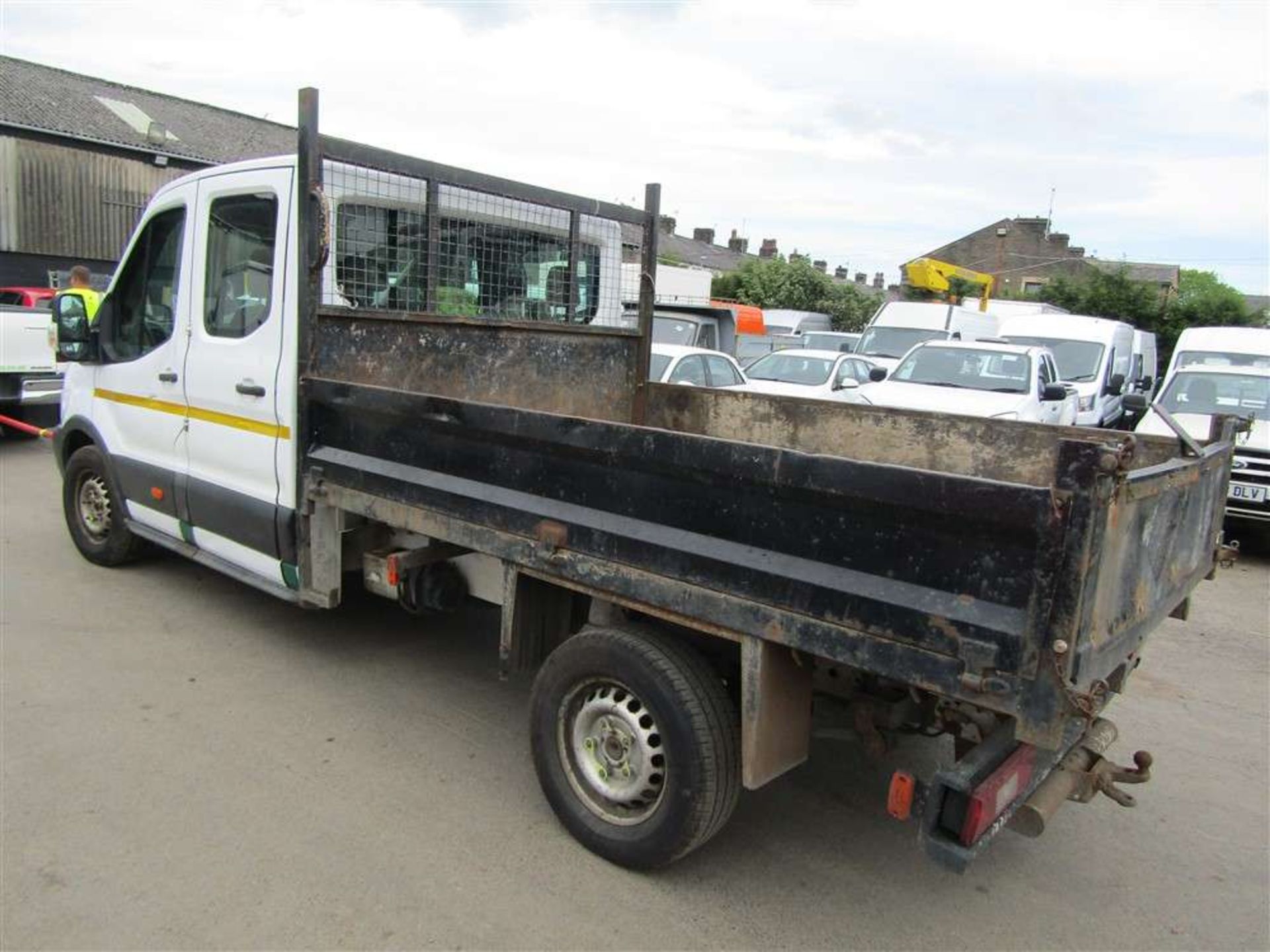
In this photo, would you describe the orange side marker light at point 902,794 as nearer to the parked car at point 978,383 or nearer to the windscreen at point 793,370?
the parked car at point 978,383

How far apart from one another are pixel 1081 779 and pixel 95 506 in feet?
19.5

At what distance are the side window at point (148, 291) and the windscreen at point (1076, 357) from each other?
12829 millimetres

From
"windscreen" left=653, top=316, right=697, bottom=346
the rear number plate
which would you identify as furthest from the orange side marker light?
"windscreen" left=653, top=316, right=697, bottom=346

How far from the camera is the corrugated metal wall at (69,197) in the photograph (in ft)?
72.0

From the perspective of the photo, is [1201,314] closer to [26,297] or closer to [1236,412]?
[1236,412]

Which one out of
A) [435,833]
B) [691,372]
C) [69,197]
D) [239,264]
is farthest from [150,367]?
[69,197]

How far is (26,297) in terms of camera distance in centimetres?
1327

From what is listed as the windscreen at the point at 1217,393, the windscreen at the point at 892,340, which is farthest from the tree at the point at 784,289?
the windscreen at the point at 1217,393

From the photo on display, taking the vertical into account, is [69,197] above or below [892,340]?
above

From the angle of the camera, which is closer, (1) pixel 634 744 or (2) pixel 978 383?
(1) pixel 634 744

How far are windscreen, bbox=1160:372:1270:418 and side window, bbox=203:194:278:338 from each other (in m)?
9.11

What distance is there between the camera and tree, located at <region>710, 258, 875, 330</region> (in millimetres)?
31594

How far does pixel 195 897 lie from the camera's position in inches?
113

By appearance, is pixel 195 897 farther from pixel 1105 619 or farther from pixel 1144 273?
pixel 1144 273
